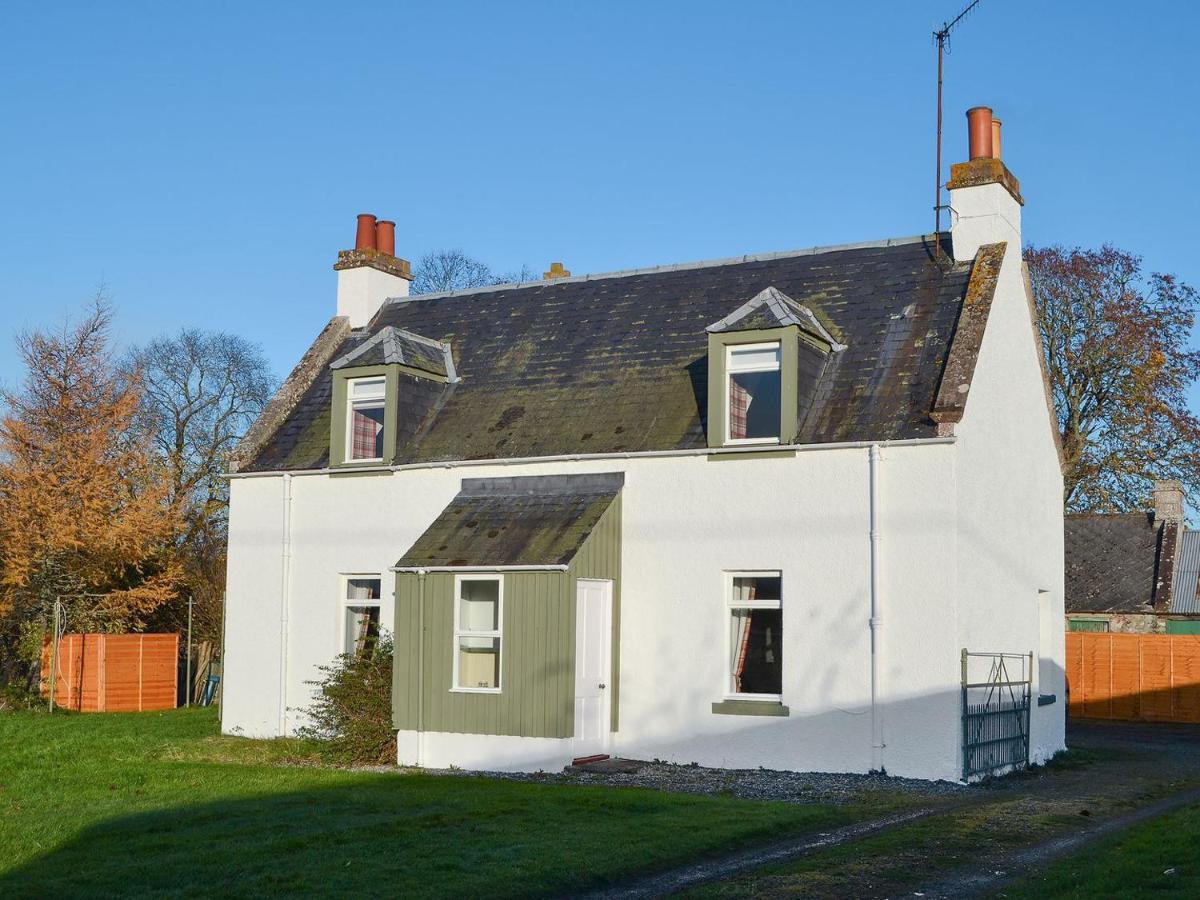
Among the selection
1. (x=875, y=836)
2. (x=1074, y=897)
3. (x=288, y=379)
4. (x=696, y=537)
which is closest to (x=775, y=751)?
(x=696, y=537)

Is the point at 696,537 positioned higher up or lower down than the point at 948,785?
higher up

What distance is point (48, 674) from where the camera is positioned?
28188 mm

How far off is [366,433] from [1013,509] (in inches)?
409

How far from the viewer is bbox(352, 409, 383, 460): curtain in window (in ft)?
72.7

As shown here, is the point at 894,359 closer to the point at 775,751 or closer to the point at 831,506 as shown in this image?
the point at 831,506

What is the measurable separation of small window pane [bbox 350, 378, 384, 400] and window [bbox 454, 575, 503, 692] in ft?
14.5

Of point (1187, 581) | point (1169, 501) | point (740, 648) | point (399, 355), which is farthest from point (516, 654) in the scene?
point (1169, 501)

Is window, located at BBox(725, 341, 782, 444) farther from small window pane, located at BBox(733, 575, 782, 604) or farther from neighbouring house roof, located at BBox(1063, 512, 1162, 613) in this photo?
neighbouring house roof, located at BBox(1063, 512, 1162, 613)

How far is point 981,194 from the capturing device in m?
20.0

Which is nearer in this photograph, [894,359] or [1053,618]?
[894,359]

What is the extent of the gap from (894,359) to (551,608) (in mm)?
5963

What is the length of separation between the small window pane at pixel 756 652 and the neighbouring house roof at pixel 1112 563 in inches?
796

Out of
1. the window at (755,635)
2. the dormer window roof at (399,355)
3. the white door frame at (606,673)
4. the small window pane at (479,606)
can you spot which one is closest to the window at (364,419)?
the dormer window roof at (399,355)

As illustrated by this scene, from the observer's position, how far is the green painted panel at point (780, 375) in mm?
18469
